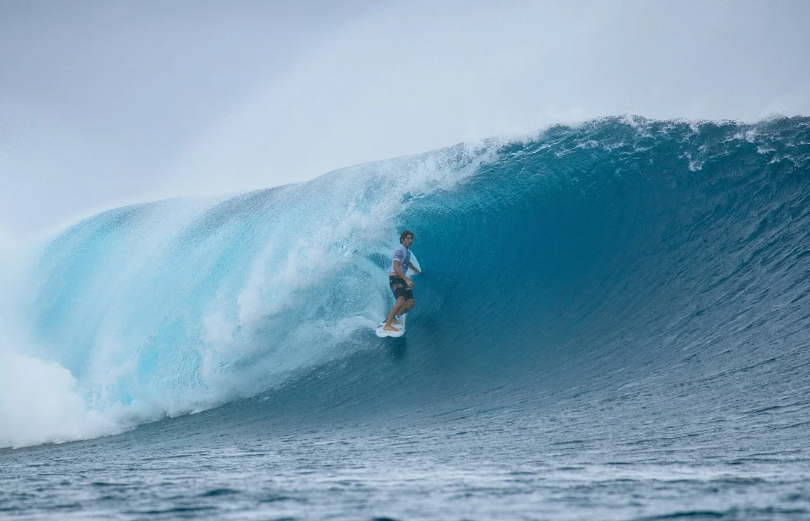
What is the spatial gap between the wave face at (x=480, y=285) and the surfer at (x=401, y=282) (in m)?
0.33

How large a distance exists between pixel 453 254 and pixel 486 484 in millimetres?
7403

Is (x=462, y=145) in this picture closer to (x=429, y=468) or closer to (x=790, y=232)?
(x=790, y=232)

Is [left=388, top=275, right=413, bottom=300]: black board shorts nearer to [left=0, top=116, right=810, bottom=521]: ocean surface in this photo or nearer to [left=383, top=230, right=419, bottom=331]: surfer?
[left=383, top=230, right=419, bottom=331]: surfer

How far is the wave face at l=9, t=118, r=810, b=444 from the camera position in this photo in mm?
6125

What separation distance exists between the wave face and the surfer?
33cm

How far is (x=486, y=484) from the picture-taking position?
215 cm

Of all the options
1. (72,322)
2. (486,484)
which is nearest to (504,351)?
(486,484)

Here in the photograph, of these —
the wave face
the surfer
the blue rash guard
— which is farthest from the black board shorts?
the wave face

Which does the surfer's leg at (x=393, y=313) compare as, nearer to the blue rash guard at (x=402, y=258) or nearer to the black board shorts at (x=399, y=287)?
the black board shorts at (x=399, y=287)

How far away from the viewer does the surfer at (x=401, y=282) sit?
757 centimetres

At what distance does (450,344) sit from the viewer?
7.41 metres

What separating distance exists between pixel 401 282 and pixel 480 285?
5.37 feet

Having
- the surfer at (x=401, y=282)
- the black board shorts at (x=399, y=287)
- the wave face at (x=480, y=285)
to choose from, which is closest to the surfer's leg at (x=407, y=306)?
the surfer at (x=401, y=282)

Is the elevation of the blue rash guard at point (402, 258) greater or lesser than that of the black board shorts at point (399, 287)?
greater
